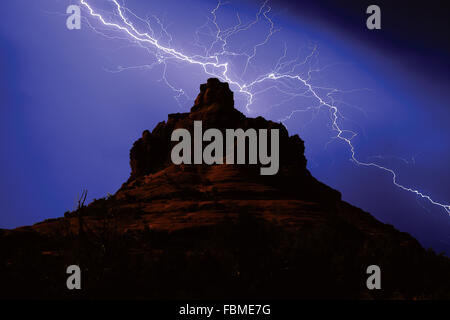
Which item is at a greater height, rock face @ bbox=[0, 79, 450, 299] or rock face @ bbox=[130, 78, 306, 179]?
rock face @ bbox=[130, 78, 306, 179]

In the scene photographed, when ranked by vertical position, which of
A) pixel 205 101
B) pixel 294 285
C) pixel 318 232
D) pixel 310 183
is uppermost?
pixel 205 101

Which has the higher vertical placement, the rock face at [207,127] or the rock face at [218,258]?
the rock face at [207,127]

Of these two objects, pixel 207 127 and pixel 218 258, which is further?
pixel 207 127

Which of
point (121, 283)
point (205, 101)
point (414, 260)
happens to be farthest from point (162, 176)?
point (414, 260)

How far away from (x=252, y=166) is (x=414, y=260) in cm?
2089

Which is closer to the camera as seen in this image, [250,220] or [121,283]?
[121,283]

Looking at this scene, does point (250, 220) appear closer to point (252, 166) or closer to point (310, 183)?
point (252, 166)

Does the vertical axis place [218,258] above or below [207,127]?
below

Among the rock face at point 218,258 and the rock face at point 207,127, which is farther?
the rock face at point 207,127

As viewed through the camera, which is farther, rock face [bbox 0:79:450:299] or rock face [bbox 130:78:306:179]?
rock face [bbox 130:78:306:179]

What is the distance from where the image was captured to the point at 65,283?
14.2 metres

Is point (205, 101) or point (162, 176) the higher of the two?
point (205, 101)
